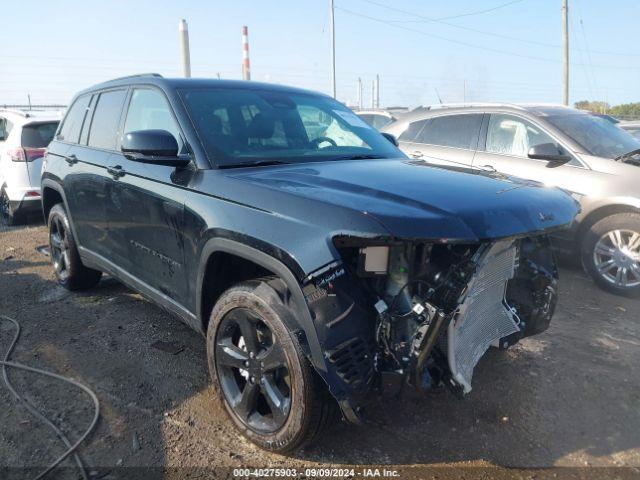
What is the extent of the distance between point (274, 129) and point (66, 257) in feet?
8.98

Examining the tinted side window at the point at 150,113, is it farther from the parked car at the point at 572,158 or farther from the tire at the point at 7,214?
the tire at the point at 7,214

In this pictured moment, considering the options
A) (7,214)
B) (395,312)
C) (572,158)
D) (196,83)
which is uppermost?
(196,83)

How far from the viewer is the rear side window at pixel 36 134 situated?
777 centimetres

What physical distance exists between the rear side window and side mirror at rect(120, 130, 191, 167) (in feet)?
18.8

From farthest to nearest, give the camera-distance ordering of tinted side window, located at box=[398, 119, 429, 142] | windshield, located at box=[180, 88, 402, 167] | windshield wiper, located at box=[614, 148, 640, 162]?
1. tinted side window, located at box=[398, 119, 429, 142]
2. windshield wiper, located at box=[614, 148, 640, 162]
3. windshield, located at box=[180, 88, 402, 167]

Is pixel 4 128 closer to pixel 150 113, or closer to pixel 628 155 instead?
pixel 150 113

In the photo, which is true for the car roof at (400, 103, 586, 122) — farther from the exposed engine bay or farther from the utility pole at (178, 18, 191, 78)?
the utility pole at (178, 18, 191, 78)

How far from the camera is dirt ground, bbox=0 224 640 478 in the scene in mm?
2572

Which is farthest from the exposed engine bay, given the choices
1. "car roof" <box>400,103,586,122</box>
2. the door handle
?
"car roof" <box>400,103,586,122</box>

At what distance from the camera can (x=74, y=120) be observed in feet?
15.5

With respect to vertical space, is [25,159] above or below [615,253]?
above

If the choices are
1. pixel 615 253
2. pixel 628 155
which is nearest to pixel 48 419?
pixel 615 253

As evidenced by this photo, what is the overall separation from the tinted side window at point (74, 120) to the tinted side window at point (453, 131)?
12.6 feet

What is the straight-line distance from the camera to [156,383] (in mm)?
3295
